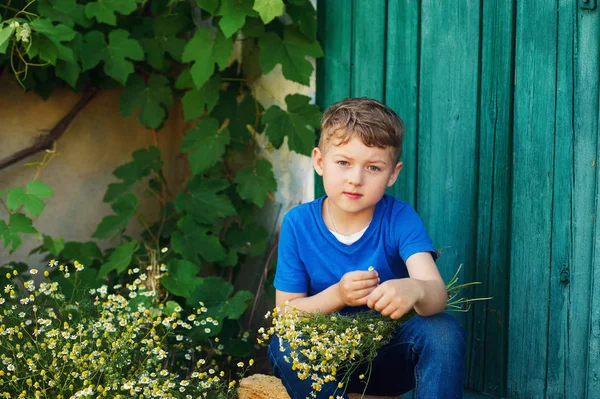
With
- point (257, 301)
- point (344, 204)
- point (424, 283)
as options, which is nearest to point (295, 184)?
point (257, 301)

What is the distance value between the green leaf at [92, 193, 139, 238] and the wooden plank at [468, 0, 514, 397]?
70.3 inches

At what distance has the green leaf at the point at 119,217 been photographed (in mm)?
3766

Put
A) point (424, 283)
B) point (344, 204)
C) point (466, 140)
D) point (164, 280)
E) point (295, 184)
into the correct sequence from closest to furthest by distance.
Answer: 1. point (424, 283)
2. point (344, 204)
3. point (466, 140)
4. point (164, 280)
5. point (295, 184)

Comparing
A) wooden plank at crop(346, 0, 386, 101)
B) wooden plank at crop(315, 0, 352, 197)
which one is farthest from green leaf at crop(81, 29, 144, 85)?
wooden plank at crop(346, 0, 386, 101)

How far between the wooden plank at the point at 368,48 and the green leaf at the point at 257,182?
1.97 ft

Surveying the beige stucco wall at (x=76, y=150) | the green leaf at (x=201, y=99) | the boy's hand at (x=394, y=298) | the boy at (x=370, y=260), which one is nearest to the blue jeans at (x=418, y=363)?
the boy at (x=370, y=260)

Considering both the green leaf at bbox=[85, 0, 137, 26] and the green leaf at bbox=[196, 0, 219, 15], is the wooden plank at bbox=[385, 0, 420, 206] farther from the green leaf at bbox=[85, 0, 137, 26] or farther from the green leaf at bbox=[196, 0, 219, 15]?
the green leaf at bbox=[85, 0, 137, 26]

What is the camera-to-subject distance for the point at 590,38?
96.5 inches

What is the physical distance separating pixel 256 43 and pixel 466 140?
1412mm

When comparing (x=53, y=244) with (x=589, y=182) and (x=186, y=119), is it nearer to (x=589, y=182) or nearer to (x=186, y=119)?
(x=186, y=119)

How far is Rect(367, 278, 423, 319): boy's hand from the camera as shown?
2.13 m

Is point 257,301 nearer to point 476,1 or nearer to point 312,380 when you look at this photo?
point 312,380

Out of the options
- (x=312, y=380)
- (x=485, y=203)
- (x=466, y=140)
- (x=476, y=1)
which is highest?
(x=476, y=1)

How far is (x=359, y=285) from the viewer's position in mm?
2178
